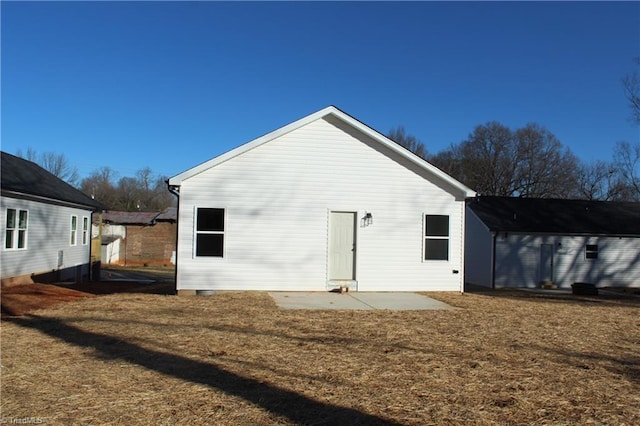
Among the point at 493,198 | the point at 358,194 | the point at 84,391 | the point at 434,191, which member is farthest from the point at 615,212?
the point at 84,391

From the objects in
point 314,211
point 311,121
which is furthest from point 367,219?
point 311,121

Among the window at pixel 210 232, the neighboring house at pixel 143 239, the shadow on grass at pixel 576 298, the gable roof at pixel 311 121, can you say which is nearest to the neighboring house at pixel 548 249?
the shadow on grass at pixel 576 298

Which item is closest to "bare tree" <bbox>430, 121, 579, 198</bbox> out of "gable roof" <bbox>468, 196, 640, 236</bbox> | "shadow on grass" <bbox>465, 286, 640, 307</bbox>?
"gable roof" <bbox>468, 196, 640, 236</bbox>

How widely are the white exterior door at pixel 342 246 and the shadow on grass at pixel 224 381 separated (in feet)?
24.5

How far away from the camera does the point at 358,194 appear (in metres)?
14.6

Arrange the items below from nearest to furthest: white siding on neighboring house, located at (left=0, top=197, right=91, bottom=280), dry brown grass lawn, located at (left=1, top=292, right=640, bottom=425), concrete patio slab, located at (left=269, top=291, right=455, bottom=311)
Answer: dry brown grass lawn, located at (left=1, top=292, right=640, bottom=425), concrete patio slab, located at (left=269, top=291, right=455, bottom=311), white siding on neighboring house, located at (left=0, top=197, right=91, bottom=280)

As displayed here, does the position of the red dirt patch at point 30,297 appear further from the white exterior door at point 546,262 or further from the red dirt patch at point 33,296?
the white exterior door at point 546,262

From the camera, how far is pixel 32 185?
17.6m

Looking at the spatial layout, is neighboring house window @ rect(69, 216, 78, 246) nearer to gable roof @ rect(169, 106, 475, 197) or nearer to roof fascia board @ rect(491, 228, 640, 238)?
gable roof @ rect(169, 106, 475, 197)

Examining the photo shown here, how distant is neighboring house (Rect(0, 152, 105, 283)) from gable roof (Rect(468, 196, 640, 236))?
17203 millimetres

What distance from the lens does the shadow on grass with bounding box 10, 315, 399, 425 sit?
4641mm

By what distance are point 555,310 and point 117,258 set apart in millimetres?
37117

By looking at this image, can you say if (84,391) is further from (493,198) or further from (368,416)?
(493,198)

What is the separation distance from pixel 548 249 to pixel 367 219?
1305 cm
